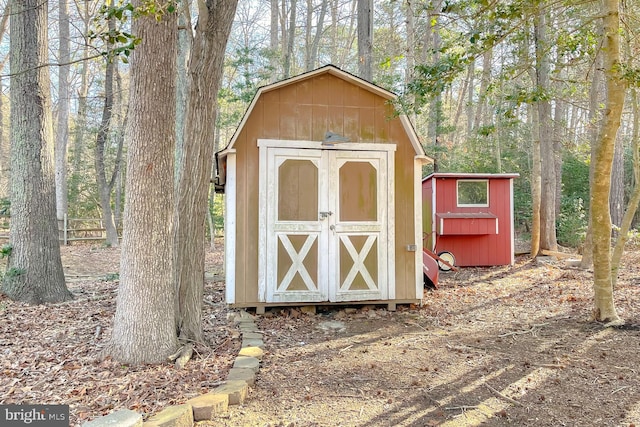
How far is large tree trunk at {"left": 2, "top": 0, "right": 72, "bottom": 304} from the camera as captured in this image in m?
5.36

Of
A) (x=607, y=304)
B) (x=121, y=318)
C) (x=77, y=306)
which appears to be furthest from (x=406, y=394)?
(x=77, y=306)

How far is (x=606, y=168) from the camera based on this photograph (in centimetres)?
471

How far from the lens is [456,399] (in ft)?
10.3

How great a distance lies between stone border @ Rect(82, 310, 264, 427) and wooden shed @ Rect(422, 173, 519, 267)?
6687 mm

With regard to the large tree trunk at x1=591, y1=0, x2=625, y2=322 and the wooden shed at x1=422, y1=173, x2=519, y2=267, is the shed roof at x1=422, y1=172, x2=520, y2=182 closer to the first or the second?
the wooden shed at x1=422, y1=173, x2=519, y2=267

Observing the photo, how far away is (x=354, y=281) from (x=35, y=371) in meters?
3.66

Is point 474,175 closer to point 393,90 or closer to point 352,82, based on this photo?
point 393,90

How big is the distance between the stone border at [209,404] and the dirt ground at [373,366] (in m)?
0.09

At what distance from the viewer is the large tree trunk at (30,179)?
17.6 feet

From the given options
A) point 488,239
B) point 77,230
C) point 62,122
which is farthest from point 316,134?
point 77,230

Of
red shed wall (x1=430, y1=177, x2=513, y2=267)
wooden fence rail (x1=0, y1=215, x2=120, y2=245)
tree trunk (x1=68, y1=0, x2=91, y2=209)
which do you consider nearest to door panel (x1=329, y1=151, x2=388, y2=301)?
red shed wall (x1=430, y1=177, x2=513, y2=267)

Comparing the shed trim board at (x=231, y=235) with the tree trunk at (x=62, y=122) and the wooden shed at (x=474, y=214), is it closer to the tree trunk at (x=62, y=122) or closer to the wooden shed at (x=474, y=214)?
the wooden shed at (x=474, y=214)

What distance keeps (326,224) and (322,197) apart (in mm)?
362

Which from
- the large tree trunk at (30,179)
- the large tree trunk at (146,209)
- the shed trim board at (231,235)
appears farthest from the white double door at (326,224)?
the large tree trunk at (30,179)
